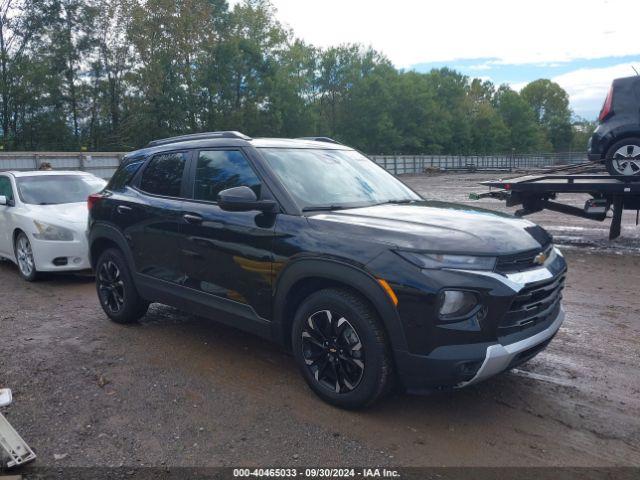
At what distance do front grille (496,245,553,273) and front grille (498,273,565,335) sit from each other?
0.42 feet

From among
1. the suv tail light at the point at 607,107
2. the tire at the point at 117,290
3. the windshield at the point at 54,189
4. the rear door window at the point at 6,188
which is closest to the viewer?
the tire at the point at 117,290

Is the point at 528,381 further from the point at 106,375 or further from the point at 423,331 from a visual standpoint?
the point at 106,375

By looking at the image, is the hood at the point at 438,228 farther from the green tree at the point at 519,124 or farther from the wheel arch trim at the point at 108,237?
the green tree at the point at 519,124

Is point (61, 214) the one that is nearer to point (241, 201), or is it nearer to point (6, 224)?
point (6, 224)

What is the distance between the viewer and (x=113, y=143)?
4269cm

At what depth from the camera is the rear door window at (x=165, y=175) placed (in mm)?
4990

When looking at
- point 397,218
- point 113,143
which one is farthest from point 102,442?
point 113,143

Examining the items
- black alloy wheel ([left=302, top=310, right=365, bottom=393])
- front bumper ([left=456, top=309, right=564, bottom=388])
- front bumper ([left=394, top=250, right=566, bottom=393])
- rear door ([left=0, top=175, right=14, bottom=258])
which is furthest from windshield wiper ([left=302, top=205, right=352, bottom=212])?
rear door ([left=0, top=175, right=14, bottom=258])

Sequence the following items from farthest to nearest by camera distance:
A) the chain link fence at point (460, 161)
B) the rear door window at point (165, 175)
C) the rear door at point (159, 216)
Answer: the chain link fence at point (460, 161) < the rear door window at point (165, 175) < the rear door at point (159, 216)

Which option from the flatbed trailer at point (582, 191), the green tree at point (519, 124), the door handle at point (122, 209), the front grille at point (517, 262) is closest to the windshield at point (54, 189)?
the door handle at point (122, 209)

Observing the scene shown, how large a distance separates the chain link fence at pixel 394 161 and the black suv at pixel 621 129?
401 cm

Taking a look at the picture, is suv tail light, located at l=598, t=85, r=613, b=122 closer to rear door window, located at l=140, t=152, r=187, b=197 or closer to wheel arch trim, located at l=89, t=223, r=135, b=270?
rear door window, located at l=140, t=152, r=187, b=197

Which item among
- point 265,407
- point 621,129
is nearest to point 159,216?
point 265,407

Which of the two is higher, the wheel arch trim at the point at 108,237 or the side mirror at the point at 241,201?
the side mirror at the point at 241,201
